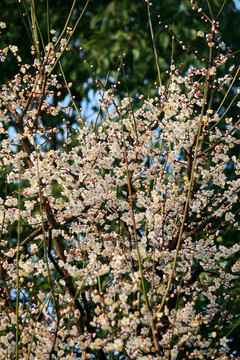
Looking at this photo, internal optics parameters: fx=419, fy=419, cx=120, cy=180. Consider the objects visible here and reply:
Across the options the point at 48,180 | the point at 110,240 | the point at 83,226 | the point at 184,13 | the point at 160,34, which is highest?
the point at 184,13

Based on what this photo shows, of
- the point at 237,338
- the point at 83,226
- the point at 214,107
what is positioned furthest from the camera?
the point at 214,107

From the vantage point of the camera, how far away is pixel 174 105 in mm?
2229

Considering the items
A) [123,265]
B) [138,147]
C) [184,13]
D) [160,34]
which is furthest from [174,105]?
[184,13]

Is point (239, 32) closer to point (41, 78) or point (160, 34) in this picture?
point (160, 34)

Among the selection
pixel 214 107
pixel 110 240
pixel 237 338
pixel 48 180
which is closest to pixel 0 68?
pixel 214 107

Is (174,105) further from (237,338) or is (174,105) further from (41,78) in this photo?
(237,338)

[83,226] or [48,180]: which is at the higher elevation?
[48,180]

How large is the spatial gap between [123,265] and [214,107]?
2.30 meters

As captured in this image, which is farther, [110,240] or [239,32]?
[239,32]

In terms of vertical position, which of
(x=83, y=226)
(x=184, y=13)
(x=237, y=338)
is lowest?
(x=237, y=338)

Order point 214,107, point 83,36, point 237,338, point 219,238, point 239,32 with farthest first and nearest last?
point 83,36 < point 239,32 < point 214,107 < point 219,238 < point 237,338

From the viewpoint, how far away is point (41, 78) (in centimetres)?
221

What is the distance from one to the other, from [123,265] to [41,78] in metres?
1.07

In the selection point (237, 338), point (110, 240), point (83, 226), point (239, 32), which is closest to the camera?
point (110, 240)
